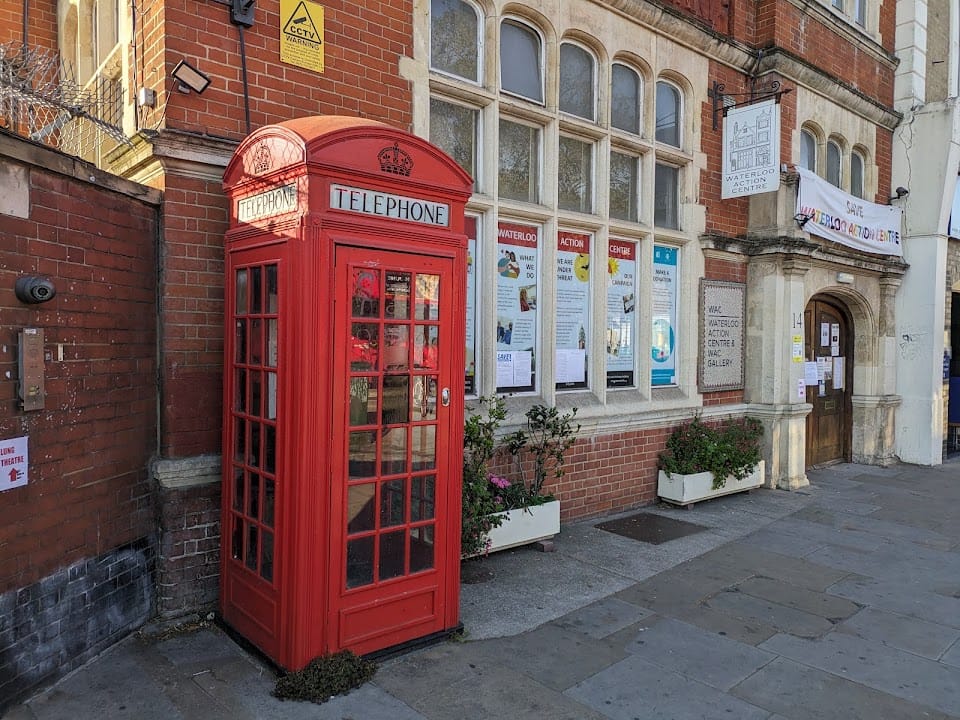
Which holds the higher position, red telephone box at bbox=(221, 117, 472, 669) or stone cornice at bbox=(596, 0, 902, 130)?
stone cornice at bbox=(596, 0, 902, 130)

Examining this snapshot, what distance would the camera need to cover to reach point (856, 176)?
36.7 feet

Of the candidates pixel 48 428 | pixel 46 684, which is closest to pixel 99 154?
pixel 48 428

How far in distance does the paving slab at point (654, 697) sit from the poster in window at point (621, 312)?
12.9 feet

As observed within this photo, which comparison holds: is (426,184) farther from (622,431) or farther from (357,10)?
(622,431)

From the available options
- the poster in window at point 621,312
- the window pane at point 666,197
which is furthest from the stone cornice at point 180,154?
the window pane at point 666,197

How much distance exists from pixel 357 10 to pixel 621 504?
5.37m

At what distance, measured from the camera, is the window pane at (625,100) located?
25.1 feet

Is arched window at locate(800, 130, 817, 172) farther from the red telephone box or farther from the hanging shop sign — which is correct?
the red telephone box

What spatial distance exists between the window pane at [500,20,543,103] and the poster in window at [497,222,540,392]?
1.32m

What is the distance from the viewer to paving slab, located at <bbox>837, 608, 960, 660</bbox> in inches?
177

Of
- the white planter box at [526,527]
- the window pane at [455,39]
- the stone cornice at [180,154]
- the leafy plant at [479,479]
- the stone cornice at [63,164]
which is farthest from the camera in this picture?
the window pane at [455,39]

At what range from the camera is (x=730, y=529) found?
7.13 metres

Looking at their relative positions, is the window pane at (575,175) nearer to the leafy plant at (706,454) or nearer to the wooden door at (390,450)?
the leafy plant at (706,454)

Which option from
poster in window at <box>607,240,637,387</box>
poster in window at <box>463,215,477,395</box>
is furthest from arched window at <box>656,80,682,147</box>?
poster in window at <box>463,215,477,395</box>
